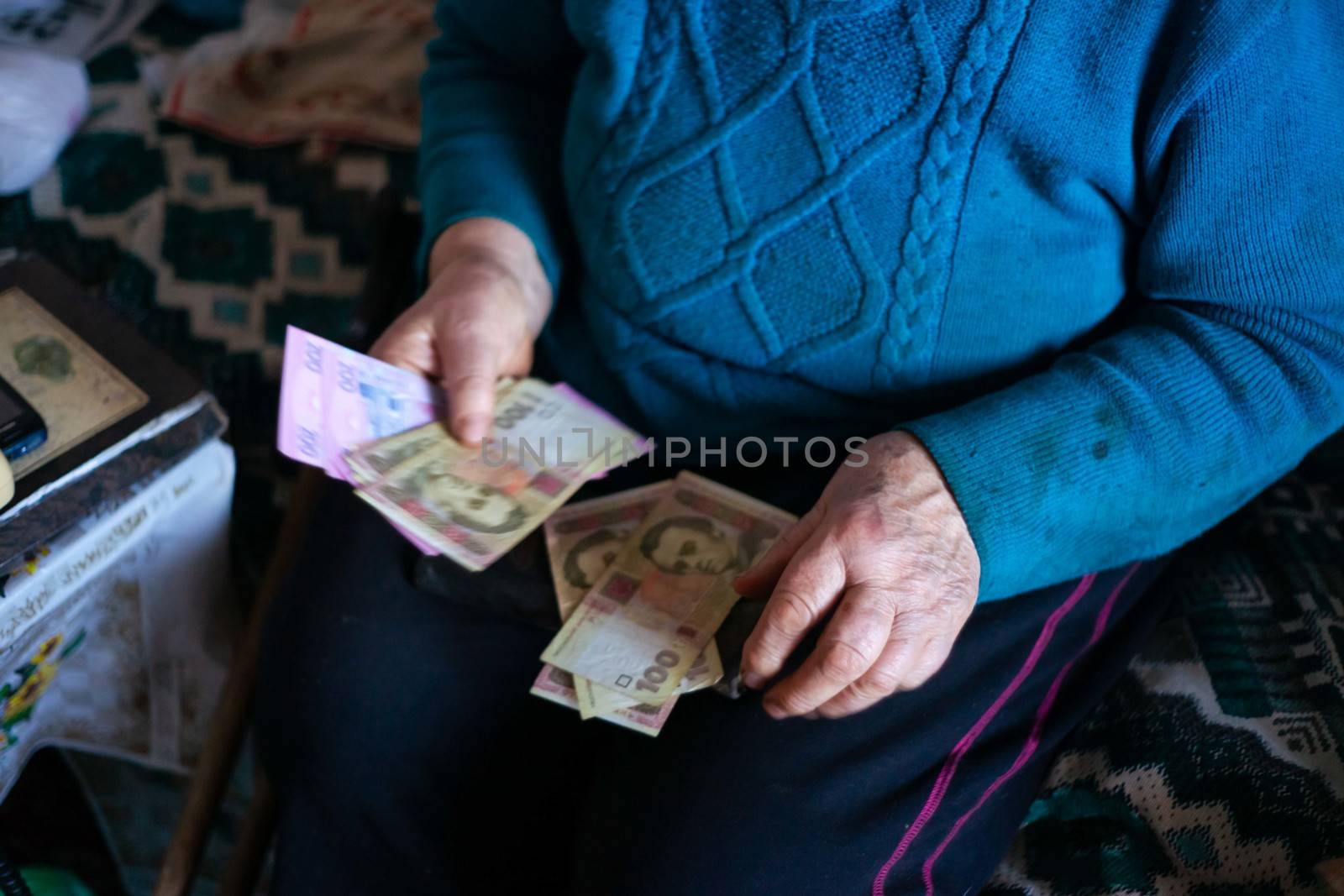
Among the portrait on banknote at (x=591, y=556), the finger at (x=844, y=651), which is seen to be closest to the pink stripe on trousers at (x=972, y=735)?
the finger at (x=844, y=651)

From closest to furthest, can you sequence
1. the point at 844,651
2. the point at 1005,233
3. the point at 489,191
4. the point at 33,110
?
the point at 844,651, the point at 1005,233, the point at 489,191, the point at 33,110

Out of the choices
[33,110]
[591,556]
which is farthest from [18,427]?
[33,110]

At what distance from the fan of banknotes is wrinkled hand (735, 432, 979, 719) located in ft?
0.28

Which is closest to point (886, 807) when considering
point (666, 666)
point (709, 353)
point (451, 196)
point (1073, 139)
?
point (666, 666)

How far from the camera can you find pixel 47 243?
1484 millimetres

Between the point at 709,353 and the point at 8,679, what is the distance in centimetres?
68

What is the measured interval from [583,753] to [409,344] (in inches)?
16.5

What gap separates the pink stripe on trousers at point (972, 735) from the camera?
2.46 feet

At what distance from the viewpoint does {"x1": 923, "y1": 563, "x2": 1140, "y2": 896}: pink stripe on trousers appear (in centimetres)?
77

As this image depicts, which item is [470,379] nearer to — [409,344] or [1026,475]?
[409,344]

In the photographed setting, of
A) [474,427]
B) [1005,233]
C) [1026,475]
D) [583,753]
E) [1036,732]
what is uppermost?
[1005,233]

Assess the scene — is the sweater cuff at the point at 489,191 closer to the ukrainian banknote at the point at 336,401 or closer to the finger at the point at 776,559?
the ukrainian banknote at the point at 336,401

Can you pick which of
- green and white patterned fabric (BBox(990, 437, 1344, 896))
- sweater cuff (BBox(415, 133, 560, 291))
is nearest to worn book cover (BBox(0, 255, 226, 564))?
sweater cuff (BBox(415, 133, 560, 291))

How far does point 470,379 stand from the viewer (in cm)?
91
